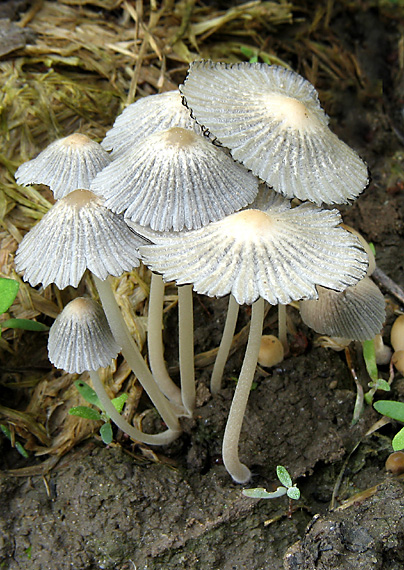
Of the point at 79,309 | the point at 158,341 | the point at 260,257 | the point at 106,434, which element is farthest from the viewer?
the point at 158,341

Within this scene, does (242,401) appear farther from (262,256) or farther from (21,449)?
(21,449)

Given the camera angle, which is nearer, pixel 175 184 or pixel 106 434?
pixel 175 184

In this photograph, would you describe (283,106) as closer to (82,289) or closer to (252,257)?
(252,257)

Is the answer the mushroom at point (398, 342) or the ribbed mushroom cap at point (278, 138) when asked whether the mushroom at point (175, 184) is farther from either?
the mushroom at point (398, 342)

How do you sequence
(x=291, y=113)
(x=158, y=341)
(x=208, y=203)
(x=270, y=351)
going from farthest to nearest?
(x=270, y=351), (x=158, y=341), (x=291, y=113), (x=208, y=203)

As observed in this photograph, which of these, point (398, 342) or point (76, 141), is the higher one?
point (76, 141)

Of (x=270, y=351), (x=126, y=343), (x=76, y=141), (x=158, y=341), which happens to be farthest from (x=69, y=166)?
(x=270, y=351)

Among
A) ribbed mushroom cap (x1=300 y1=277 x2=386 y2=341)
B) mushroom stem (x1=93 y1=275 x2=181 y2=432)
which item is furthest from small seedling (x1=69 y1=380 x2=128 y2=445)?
ribbed mushroom cap (x1=300 y1=277 x2=386 y2=341)

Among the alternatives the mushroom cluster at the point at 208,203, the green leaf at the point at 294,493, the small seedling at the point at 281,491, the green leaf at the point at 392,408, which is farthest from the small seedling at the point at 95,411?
the green leaf at the point at 392,408
